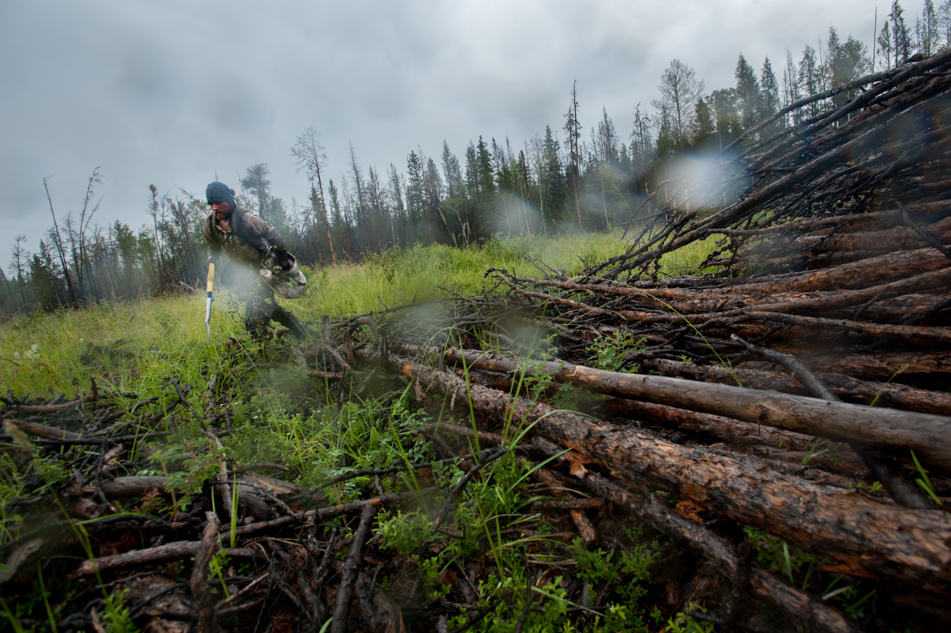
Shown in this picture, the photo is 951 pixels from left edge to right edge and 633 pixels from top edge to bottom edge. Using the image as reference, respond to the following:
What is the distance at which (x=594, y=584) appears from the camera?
4.28 ft

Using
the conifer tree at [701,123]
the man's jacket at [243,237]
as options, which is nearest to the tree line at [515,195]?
the conifer tree at [701,123]

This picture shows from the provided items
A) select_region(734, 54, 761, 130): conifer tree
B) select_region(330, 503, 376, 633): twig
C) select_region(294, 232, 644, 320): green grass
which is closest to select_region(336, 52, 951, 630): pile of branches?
select_region(330, 503, 376, 633): twig

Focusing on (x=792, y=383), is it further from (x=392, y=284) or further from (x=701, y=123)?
(x=701, y=123)

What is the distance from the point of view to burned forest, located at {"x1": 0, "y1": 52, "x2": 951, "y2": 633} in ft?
3.35

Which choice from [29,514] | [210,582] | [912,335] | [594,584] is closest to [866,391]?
[912,335]

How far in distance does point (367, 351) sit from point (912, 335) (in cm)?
355

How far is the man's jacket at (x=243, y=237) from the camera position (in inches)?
170

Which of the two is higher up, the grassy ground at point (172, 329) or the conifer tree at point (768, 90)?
the conifer tree at point (768, 90)

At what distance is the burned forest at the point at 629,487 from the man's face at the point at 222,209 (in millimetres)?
2609

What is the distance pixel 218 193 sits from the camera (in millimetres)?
4152

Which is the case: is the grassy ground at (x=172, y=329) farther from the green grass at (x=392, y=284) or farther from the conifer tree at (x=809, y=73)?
the conifer tree at (x=809, y=73)

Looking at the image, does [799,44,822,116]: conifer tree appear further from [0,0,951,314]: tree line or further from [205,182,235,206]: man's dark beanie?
[205,182,235,206]: man's dark beanie

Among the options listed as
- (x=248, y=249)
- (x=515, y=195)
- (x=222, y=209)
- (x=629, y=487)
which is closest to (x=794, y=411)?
(x=629, y=487)

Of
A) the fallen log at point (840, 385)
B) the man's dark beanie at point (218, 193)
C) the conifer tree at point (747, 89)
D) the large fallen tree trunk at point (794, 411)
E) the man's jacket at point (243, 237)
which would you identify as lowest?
the fallen log at point (840, 385)
